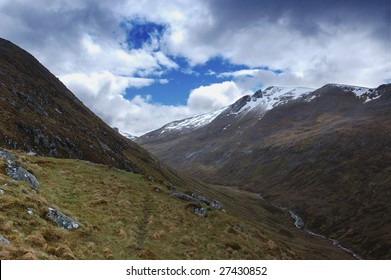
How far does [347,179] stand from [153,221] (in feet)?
447

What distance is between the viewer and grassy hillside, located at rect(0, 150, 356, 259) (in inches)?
830

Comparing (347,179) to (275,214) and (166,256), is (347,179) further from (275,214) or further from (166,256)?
(166,256)

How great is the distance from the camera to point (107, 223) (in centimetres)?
2850

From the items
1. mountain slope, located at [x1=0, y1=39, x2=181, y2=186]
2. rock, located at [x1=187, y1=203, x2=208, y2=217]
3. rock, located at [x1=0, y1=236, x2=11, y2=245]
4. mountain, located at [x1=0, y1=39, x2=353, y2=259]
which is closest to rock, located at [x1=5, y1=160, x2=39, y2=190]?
mountain, located at [x1=0, y1=39, x2=353, y2=259]

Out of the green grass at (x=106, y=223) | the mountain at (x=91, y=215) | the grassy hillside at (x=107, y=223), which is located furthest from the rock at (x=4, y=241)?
the green grass at (x=106, y=223)

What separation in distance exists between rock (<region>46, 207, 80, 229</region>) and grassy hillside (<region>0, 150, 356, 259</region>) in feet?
1.38

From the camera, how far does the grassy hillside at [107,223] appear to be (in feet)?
69.2

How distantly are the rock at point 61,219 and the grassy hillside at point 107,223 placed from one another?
0.42 metres

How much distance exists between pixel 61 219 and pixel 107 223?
15.6 feet

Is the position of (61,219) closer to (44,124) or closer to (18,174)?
(18,174)

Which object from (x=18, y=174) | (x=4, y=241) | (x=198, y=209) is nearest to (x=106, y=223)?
(x=18, y=174)

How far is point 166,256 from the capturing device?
26.3 meters

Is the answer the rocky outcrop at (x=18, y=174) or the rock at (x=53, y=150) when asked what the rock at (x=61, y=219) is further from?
the rock at (x=53, y=150)
